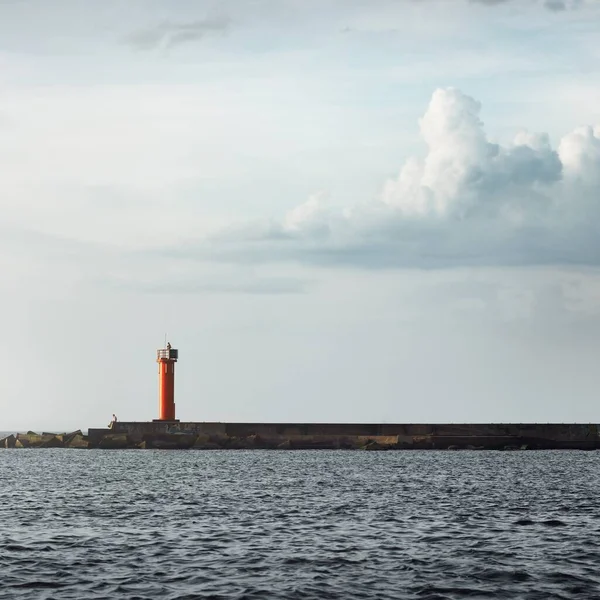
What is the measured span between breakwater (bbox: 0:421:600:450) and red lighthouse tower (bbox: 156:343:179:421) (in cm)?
103

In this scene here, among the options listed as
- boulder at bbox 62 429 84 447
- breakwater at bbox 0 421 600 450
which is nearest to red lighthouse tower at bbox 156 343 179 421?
Answer: breakwater at bbox 0 421 600 450

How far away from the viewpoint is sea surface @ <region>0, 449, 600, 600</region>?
18.8 meters

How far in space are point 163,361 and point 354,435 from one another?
1633 cm

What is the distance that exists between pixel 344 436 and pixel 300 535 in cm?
5099

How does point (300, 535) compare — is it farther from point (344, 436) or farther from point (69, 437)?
point (69, 437)

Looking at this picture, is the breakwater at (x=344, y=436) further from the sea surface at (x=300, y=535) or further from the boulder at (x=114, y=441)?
the sea surface at (x=300, y=535)

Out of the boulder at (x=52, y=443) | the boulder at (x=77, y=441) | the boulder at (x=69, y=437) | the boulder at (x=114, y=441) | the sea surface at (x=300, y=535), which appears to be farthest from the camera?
the boulder at (x=52, y=443)

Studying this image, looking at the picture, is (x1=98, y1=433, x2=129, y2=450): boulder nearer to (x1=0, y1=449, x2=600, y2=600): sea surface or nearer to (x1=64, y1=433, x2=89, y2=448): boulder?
(x1=64, y1=433, x2=89, y2=448): boulder

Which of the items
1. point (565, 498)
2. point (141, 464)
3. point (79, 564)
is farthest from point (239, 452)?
point (79, 564)

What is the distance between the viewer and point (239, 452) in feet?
242

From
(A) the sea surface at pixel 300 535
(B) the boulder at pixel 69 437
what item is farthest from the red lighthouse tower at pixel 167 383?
(A) the sea surface at pixel 300 535

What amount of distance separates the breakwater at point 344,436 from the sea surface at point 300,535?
24872 millimetres

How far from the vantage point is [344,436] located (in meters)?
76.4

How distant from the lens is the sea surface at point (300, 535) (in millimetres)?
18844
